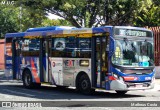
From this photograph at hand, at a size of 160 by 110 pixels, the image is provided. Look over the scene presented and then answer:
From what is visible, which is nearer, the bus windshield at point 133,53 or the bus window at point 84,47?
the bus windshield at point 133,53

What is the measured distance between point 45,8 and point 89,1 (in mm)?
2834

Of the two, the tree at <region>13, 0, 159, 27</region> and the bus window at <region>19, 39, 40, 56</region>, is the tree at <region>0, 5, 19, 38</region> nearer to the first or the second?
the tree at <region>13, 0, 159, 27</region>

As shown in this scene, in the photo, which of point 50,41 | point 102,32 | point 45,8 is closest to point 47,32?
point 50,41

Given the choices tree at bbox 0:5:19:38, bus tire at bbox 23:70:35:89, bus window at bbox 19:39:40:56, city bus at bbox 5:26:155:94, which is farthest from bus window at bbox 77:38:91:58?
tree at bbox 0:5:19:38

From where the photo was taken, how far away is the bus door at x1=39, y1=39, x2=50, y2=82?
1858cm

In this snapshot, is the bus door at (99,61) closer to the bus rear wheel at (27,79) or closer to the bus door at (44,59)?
the bus door at (44,59)

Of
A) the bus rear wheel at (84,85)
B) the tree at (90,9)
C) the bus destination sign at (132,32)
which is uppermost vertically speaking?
the tree at (90,9)

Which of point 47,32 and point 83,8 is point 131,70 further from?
point 83,8

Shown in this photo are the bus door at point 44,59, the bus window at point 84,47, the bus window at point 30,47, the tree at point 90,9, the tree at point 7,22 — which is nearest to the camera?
the bus window at point 84,47

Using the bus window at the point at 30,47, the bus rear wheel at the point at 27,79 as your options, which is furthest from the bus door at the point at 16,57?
the bus rear wheel at the point at 27,79

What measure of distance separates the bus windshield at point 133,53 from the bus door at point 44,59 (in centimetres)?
429

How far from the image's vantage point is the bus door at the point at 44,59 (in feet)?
61.0

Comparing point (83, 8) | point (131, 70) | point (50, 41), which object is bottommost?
point (131, 70)

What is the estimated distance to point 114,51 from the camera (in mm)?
15148
